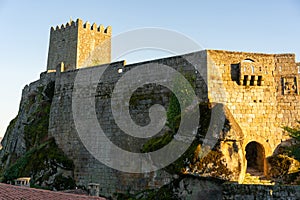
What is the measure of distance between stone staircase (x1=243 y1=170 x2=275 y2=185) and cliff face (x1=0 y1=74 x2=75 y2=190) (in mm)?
10637

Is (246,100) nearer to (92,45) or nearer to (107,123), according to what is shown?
(107,123)

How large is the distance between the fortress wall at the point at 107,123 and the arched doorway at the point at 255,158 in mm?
4228

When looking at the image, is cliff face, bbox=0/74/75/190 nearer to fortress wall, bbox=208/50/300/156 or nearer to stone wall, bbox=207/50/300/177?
stone wall, bbox=207/50/300/177

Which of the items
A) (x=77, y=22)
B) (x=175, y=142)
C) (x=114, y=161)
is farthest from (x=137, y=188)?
(x=77, y=22)

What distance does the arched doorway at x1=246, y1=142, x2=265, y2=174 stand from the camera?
694 inches

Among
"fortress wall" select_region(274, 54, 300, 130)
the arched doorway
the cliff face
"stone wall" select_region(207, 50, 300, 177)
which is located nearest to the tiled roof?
"stone wall" select_region(207, 50, 300, 177)

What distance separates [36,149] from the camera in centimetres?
2303

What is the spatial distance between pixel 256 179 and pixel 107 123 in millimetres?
9209

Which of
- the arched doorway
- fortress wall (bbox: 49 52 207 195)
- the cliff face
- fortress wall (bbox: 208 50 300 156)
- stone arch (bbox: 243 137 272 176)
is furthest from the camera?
the cliff face

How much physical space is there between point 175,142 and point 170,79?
3.91 m

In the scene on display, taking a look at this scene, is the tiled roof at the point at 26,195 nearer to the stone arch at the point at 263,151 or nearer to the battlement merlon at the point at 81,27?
the stone arch at the point at 263,151

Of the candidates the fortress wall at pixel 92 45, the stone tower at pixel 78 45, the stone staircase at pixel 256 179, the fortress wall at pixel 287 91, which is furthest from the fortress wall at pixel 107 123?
the fortress wall at pixel 92 45

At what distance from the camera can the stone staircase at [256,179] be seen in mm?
16219

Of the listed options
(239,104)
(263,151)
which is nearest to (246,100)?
(239,104)
